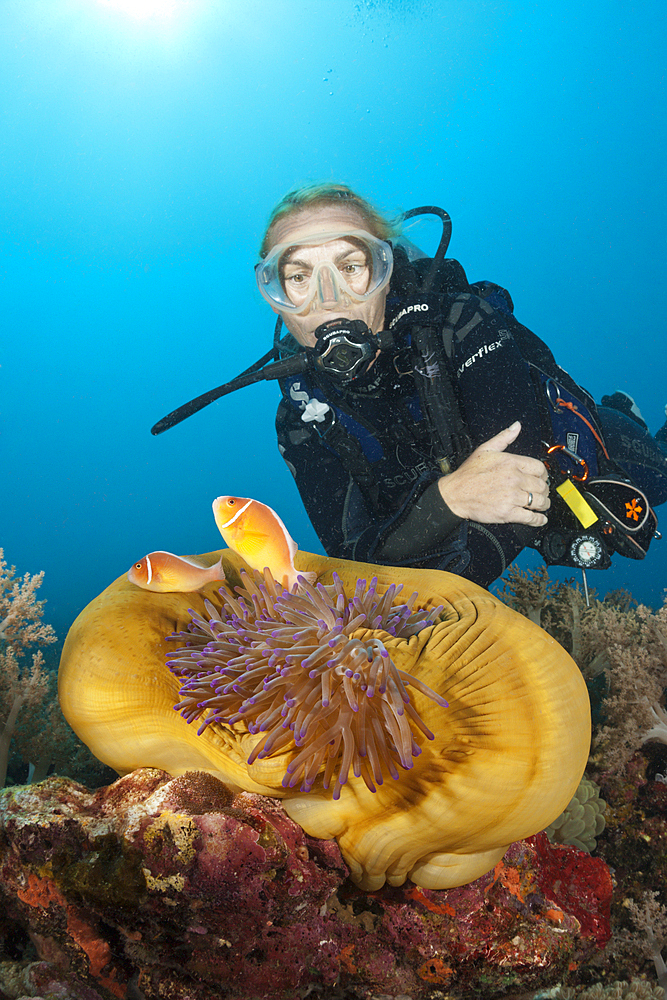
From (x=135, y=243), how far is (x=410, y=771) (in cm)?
2154

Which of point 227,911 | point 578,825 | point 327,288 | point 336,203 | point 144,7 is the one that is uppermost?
point 144,7

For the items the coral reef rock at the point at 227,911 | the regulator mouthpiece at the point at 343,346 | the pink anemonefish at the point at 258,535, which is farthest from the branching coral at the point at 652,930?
the regulator mouthpiece at the point at 343,346

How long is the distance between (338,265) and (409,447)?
51.4 inches

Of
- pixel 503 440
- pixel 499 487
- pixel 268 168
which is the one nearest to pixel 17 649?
pixel 499 487

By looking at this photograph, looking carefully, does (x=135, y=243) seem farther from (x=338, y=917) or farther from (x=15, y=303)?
(x=338, y=917)

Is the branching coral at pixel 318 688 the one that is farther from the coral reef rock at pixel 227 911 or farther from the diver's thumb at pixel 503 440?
the diver's thumb at pixel 503 440

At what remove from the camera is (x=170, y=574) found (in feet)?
5.74

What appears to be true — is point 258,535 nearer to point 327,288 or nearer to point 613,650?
point 613,650

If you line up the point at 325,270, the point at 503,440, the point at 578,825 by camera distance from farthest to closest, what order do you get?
the point at 325,270 → the point at 503,440 → the point at 578,825

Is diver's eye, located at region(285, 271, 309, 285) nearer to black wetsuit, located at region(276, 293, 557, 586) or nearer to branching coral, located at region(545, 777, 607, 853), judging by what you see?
black wetsuit, located at region(276, 293, 557, 586)

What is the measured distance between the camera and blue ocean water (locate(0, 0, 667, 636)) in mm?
11078

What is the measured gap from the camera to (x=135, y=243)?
718 inches

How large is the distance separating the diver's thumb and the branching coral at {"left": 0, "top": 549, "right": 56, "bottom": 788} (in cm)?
256

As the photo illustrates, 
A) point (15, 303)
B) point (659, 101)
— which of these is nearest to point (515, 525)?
point (659, 101)
